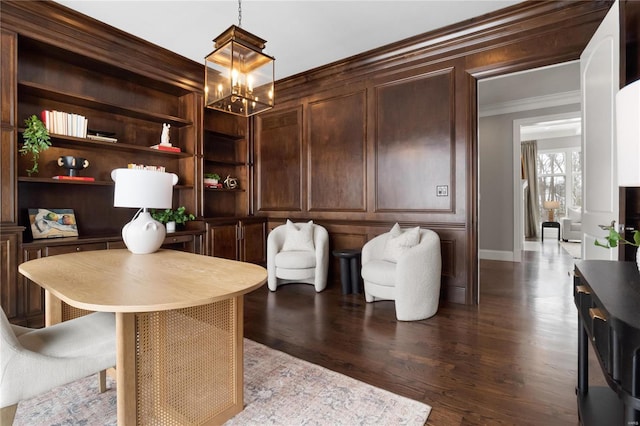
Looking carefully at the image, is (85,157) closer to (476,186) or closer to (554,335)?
(476,186)

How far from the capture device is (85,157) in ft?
11.3

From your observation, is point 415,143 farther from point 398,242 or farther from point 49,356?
point 49,356

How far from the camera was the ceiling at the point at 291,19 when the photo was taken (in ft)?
9.20

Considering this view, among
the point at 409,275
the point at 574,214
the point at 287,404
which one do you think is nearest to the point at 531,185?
the point at 574,214

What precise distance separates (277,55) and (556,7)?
2.72m

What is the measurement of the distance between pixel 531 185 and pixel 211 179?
8.68 meters

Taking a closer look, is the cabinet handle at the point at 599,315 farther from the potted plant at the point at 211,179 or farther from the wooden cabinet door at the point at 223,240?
the potted plant at the point at 211,179

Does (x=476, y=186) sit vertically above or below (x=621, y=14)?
below

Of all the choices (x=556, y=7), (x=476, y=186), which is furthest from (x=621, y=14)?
(x=476, y=186)

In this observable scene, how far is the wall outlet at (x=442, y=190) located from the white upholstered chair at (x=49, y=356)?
3055 mm

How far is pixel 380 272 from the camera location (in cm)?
304

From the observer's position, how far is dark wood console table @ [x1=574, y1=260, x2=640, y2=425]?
76cm

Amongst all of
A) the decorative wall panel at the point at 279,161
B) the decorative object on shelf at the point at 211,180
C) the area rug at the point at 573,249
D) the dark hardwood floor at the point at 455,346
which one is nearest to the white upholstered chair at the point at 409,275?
the dark hardwood floor at the point at 455,346

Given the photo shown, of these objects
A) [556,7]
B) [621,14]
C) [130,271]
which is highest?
[556,7]
